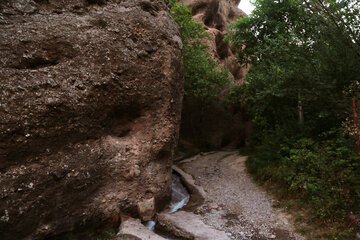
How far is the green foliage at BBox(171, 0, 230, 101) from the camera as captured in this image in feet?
49.3

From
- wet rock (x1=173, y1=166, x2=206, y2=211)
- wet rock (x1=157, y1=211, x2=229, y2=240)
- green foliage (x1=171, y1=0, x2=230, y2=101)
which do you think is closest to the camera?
wet rock (x1=157, y1=211, x2=229, y2=240)

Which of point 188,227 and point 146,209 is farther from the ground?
point 188,227

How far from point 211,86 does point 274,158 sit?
8.28m

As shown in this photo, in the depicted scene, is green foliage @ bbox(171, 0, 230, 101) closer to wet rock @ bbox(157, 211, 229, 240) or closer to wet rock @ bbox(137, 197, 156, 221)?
wet rock @ bbox(137, 197, 156, 221)

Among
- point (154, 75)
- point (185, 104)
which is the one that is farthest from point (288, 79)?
point (185, 104)

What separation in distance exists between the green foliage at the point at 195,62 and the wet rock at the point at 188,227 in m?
10.8

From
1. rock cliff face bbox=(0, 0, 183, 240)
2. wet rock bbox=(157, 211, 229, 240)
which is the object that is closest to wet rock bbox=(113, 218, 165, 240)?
rock cliff face bbox=(0, 0, 183, 240)

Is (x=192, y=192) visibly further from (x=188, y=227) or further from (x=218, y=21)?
(x=218, y=21)

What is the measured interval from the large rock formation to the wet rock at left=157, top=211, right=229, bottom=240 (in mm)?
11036

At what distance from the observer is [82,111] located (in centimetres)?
655

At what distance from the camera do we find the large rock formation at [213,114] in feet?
66.5

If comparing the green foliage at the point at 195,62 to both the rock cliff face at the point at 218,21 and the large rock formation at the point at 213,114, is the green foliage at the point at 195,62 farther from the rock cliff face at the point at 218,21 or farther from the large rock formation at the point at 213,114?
the rock cliff face at the point at 218,21

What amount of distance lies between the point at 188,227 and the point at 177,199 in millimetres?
2697

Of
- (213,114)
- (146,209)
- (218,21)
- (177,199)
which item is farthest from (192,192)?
(218,21)
